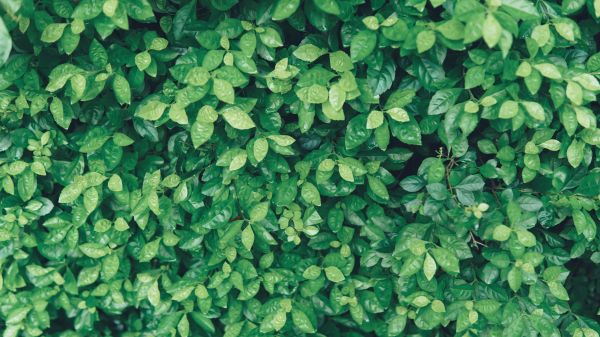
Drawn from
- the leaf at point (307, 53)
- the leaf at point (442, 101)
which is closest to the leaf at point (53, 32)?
the leaf at point (307, 53)

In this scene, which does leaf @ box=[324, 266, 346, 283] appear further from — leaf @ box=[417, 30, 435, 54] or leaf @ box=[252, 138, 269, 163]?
leaf @ box=[417, 30, 435, 54]

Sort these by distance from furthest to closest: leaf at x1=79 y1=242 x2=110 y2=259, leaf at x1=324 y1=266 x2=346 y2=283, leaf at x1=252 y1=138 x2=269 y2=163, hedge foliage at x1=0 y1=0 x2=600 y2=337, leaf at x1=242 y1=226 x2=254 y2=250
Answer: leaf at x1=79 y1=242 x2=110 y2=259
leaf at x1=324 y1=266 x2=346 y2=283
leaf at x1=242 y1=226 x2=254 y2=250
leaf at x1=252 y1=138 x2=269 y2=163
hedge foliage at x1=0 y1=0 x2=600 y2=337

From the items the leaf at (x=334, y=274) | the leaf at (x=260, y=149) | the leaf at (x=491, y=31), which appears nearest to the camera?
the leaf at (x=491, y=31)

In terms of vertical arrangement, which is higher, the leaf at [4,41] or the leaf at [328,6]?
the leaf at [4,41]

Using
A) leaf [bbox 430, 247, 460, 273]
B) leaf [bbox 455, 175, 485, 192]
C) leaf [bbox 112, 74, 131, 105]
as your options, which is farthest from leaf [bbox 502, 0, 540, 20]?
leaf [bbox 112, 74, 131, 105]

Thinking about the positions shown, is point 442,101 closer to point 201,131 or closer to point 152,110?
point 201,131

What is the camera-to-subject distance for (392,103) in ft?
7.01

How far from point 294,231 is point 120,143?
81cm

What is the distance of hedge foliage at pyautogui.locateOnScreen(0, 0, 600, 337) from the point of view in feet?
6.64

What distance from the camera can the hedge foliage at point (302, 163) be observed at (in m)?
2.02

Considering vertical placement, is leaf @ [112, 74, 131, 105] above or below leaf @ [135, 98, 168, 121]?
above

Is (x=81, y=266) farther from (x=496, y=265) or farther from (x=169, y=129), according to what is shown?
(x=496, y=265)

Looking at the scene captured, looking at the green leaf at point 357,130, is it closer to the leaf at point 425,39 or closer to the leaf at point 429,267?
the leaf at point 425,39

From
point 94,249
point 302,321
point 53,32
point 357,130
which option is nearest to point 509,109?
point 357,130
